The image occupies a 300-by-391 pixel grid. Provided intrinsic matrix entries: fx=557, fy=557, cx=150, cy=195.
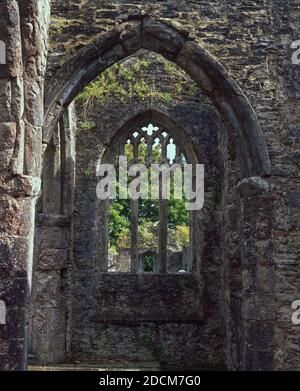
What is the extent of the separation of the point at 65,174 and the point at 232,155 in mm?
2677

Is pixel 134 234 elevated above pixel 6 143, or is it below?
below

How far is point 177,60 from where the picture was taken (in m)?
6.08

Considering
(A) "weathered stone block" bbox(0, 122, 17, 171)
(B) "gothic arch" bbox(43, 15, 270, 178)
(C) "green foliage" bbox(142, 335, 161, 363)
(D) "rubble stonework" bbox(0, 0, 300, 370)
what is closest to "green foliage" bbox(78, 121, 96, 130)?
(D) "rubble stonework" bbox(0, 0, 300, 370)

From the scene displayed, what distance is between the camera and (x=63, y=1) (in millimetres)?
6004

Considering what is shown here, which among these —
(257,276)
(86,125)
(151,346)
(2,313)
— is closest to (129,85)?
(86,125)

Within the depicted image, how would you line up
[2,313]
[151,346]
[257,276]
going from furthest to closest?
1. [151,346]
2. [257,276]
3. [2,313]

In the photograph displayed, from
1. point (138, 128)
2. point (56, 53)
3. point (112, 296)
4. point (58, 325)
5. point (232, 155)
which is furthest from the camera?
point (138, 128)

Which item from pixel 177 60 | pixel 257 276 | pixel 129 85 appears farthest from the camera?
pixel 129 85

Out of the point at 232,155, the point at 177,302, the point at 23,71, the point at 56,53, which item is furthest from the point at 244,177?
the point at 177,302

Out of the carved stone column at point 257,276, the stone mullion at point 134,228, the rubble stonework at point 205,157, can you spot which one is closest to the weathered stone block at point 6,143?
the rubble stonework at point 205,157

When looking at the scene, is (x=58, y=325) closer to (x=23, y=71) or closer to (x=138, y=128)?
(x=138, y=128)

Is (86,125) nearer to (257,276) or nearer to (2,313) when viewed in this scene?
(257,276)

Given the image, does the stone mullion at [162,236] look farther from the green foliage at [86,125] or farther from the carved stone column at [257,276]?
the carved stone column at [257,276]

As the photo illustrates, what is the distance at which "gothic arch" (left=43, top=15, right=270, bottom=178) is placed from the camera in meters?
5.85
